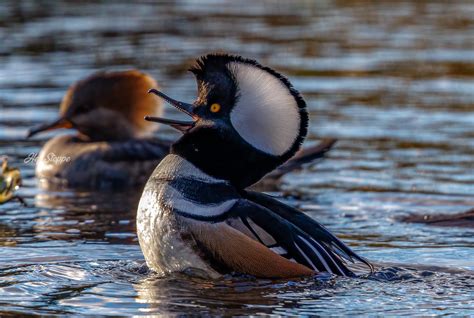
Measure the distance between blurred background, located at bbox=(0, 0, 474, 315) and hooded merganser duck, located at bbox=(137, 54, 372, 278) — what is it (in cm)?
17

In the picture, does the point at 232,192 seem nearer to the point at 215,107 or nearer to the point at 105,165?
the point at 215,107

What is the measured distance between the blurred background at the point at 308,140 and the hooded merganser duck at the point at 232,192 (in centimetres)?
17

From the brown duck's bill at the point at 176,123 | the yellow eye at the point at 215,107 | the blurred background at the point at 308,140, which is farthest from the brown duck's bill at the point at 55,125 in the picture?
the yellow eye at the point at 215,107

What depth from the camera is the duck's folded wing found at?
264 inches

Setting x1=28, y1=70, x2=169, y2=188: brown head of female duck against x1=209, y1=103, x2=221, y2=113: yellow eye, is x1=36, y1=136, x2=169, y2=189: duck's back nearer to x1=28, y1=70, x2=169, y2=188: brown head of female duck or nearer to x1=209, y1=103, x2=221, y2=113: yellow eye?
x1=28, y1=70, x2=169, y2=188: brown head of female duck

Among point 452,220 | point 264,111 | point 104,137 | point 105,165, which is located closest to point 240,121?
point 264,111

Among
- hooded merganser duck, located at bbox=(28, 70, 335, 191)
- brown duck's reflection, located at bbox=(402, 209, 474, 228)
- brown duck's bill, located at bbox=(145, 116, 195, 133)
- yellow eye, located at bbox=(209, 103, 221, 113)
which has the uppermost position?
yellow eye, located at bbox=(209, 103, 221, 113)

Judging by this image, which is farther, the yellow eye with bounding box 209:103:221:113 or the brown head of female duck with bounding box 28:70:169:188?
the brown head of female duck with bounding box 28:70:169:188

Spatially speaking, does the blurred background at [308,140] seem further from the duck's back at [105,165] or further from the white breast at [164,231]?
the duck's back at [105,165]

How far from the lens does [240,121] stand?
6.88 meters

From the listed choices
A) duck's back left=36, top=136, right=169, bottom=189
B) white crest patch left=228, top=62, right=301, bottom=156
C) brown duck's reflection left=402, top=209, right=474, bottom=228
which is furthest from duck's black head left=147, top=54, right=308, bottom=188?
duck's back left=36, top=136, right=169, bottom=189

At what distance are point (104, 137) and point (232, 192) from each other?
5616 millimetres

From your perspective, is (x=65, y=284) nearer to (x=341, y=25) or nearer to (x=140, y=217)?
(x=140, y=217)

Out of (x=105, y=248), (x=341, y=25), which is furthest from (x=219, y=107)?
(x=341, y=25)
